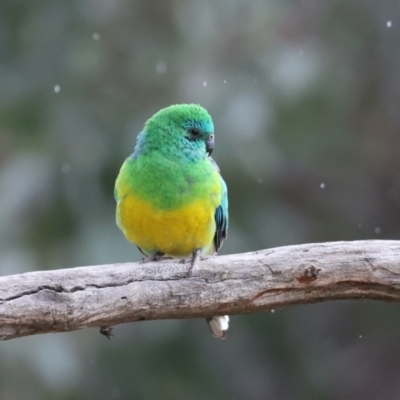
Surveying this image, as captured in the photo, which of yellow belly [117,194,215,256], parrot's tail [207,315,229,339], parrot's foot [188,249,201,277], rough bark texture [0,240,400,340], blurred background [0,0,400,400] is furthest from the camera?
blurred background [0,0,400,400]

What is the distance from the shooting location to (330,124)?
29.8 feet

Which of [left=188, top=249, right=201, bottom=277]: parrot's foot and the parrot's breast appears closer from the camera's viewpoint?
[left=188, top=249, right=201, bottom=277]: parrot's foot

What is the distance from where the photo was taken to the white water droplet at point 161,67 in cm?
848

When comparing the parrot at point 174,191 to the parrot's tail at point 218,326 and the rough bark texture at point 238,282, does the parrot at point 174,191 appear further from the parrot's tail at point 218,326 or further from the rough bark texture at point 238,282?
the rough bark texture at point 238,282

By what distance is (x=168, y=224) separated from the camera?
4.84 meters

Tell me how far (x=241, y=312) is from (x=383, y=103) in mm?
6234

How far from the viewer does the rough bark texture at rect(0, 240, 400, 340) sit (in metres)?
4.07

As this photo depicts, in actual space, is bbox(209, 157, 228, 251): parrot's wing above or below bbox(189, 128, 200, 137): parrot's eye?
below

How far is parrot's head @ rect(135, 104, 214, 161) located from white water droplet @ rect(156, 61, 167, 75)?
339 cm

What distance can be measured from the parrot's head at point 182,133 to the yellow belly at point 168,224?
379 millimetres

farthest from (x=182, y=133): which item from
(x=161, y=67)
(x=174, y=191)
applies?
(x=161, y=67)

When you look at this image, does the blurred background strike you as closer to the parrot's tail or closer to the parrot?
the parrot

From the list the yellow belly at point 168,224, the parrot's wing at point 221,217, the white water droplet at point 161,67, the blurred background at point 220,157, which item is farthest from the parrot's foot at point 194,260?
the white water droplet at point 161,67

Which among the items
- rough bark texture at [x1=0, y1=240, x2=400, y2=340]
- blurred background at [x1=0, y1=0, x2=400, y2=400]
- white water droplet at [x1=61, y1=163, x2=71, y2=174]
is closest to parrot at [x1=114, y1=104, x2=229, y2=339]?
rough bark texture at [x1=0, y1=240, x2=400, y2=340]
